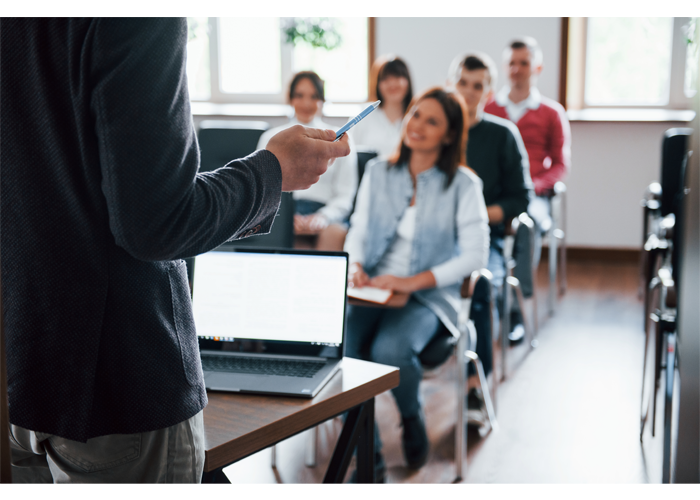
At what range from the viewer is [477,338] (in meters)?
2.89

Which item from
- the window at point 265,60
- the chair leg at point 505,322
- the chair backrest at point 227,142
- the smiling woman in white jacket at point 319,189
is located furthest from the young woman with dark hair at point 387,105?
the window at point 265,60

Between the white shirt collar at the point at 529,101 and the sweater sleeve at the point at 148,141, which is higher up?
the white shirt collar at the point at 529,101

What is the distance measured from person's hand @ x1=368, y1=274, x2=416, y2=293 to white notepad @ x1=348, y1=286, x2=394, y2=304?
6 cm

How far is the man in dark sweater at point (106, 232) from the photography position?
70 centimetres

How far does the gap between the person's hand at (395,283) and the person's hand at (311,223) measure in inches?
36.7

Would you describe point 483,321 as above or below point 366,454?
below

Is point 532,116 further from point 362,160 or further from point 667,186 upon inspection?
point 362,160

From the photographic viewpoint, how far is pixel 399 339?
225cm

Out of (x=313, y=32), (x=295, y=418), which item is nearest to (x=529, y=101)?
(x=313, y=32)

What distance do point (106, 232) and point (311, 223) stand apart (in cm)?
261

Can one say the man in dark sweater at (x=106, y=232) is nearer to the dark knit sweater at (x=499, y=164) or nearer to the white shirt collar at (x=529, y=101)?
the dark knit sweater at (x=499, y=164)

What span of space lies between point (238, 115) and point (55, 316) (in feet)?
18.1

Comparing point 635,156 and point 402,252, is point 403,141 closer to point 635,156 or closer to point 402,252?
point 402,252

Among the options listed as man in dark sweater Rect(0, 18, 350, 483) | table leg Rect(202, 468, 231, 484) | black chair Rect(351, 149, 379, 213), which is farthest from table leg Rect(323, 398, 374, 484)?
black chair Rect(351, 149, 379, 213)
